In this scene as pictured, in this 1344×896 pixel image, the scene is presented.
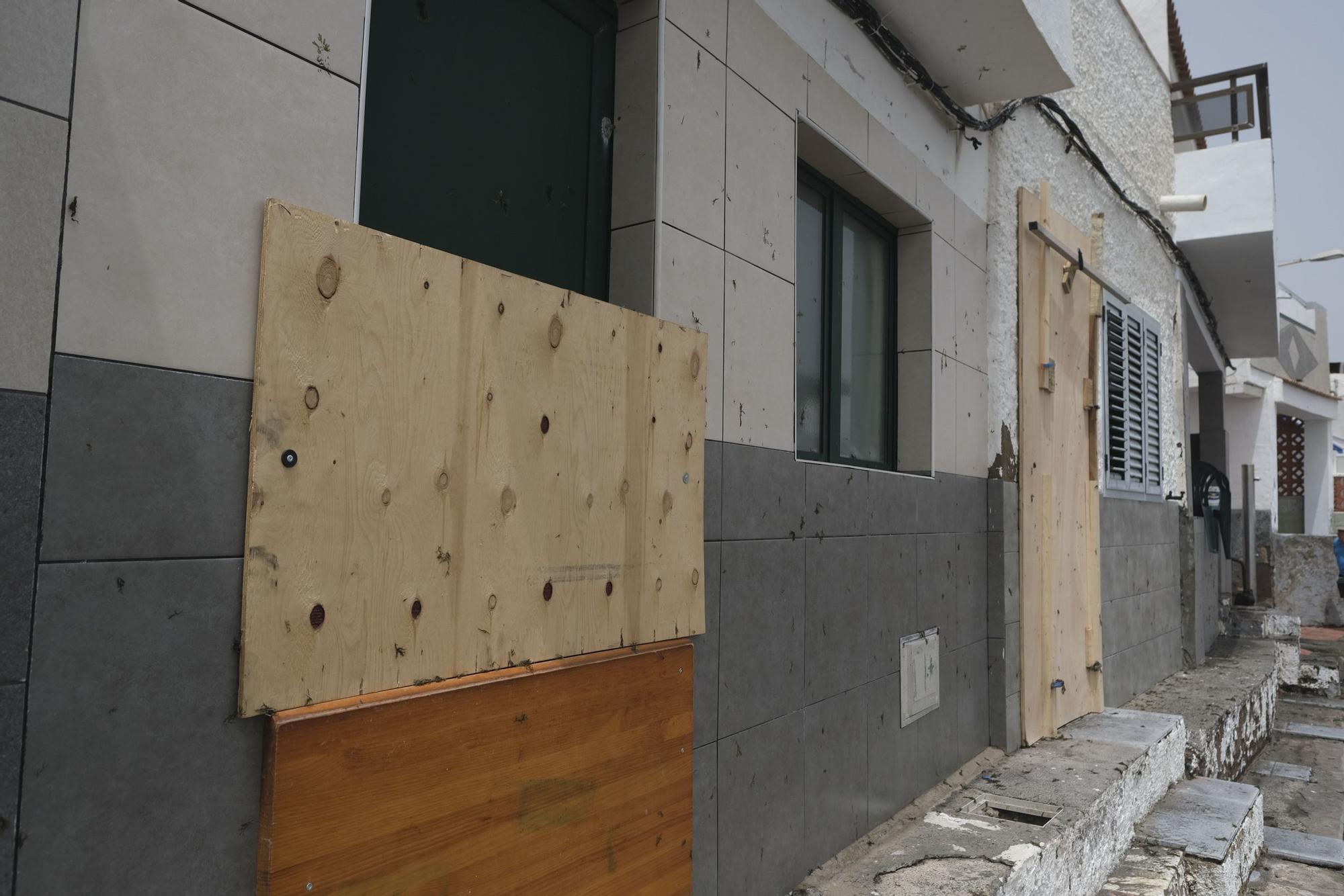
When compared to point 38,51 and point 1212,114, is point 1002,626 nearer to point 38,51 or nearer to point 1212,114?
point 38,51

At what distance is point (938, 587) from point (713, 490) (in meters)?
2.17

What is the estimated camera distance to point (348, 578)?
1861mm

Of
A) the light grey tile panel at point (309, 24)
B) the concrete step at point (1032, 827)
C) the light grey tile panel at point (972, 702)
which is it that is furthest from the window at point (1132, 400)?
the light grey tile panel at point (309, 24)

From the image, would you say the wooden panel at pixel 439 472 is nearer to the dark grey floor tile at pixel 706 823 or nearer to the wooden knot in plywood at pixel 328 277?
the wooden knot in plywood at pixel 328 277

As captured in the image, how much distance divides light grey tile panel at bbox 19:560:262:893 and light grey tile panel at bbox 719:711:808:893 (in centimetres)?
174

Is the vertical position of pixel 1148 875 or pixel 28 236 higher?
pixel 28 236

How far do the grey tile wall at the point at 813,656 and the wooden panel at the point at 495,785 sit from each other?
0.28 m

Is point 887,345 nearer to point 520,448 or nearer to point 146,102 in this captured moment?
point 520,448

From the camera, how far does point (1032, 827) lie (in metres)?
3.91

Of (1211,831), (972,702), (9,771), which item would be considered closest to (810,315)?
(972,702)

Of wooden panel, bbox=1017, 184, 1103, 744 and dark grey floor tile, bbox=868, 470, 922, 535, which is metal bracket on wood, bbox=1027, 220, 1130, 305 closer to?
wooden panel, bbox=1017, 184, 1103, 744

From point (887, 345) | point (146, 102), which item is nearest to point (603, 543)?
point (146, 102)

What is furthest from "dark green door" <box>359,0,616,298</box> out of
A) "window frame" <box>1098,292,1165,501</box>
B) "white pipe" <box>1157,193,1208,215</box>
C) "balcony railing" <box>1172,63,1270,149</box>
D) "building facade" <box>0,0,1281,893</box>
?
"balcony railing" <box>1172,63,1270,149</box>

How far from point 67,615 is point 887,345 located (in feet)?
13.3
